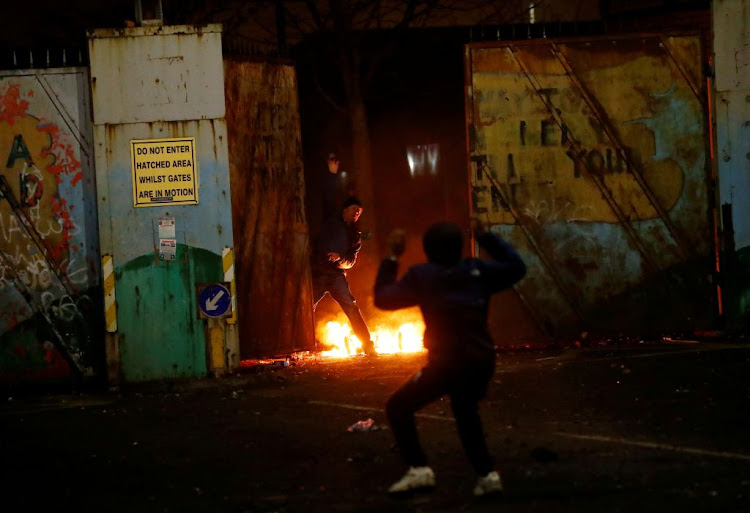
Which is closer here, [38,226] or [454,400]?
[454,400]

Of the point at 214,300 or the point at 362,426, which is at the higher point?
the point at 214,300

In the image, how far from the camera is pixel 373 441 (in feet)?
23.9

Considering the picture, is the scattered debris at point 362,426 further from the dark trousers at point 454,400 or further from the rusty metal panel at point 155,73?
the rusty metal panel at point 155,73

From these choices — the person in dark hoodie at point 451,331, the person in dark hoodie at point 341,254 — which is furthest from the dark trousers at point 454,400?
the person in dark hoodie at point 341,254

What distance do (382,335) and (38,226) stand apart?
16.1 feet

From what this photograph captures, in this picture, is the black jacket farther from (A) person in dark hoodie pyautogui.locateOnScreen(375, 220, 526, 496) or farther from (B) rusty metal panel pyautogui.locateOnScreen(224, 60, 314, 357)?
(B) rusty metal panel pyautogui.locateOnScreen(224, 60, 314, 357)

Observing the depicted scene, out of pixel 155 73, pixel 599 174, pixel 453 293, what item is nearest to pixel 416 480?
pixel 453 293

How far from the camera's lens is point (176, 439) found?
306 inches

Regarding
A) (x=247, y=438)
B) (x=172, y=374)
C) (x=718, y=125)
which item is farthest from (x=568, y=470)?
(x=718, y=125)

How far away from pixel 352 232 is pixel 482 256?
158cm

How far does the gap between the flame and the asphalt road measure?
5.57 ft

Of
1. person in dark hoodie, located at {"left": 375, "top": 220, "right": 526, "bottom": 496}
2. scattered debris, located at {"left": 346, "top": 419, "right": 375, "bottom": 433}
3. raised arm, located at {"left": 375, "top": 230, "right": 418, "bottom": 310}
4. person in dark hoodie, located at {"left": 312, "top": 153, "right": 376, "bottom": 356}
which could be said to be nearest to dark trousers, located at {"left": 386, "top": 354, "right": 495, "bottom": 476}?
person in dark hoodie, located at {"left": 375, "top": 220, "right": 526, "bottom": 496}

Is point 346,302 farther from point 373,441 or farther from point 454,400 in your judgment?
point 454,400

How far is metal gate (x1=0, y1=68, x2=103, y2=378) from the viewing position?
10516mm
